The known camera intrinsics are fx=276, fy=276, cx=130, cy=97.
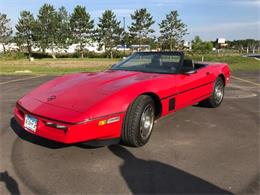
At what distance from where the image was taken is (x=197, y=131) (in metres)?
4.40

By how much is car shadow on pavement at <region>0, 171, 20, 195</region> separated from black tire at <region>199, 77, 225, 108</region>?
13.5 ft

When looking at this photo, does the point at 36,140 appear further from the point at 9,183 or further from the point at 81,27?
the point at 81,27

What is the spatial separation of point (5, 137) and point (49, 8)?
4511 cm

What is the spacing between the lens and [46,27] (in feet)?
148

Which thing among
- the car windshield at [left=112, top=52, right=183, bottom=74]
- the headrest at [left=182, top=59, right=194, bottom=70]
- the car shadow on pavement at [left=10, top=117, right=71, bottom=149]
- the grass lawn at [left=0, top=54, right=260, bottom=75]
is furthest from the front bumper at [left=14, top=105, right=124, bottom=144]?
the grass lawn at [left=0, top=54, right=260, bottom=75]

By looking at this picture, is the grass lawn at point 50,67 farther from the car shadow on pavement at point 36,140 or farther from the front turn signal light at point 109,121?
the front turn signal light at point 109,121

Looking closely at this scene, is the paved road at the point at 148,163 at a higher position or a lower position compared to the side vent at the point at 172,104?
lower

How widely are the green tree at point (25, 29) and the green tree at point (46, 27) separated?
43.4 inches

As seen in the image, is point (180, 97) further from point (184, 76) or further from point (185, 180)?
point (185, 180)

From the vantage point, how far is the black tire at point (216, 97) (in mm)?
5738

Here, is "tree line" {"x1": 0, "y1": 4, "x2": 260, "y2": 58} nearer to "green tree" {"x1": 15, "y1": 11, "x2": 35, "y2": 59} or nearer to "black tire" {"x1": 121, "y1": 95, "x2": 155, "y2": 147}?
"green tree" {"x1": 15, "y1": 11, "x2": 35, "y2": 59}

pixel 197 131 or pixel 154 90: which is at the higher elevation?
pixel 154 90

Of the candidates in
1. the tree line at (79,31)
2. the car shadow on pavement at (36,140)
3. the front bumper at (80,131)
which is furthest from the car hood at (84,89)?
the tree line at (79,31)

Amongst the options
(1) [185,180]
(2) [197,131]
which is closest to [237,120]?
(2) [197,131]
